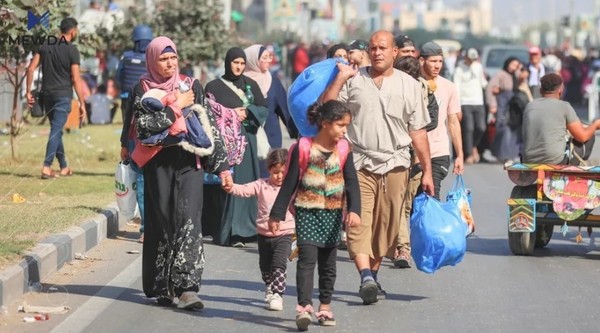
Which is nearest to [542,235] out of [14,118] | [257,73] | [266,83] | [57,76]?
[266,83]

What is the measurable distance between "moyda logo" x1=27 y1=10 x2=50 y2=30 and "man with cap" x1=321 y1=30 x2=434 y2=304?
7.66 metres

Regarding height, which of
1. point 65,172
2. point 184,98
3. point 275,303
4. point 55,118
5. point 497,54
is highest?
point 184,98

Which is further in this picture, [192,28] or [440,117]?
[192,28]

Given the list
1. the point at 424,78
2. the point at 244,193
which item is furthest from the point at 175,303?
the point at 424,78

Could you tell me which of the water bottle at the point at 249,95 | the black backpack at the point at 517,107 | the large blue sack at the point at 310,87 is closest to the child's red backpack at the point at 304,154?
the large blue sack at the point at 310,87

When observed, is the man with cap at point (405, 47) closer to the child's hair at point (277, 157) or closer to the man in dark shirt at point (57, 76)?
the child's hair at point (277, 157)

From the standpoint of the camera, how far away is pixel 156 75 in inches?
392

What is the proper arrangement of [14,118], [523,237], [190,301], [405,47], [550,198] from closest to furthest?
[190,301]
[405,47]
[550,198]
[523,237]
[14,118]

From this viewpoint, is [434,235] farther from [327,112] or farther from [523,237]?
[523,237]

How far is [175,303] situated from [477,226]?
18.6 feet

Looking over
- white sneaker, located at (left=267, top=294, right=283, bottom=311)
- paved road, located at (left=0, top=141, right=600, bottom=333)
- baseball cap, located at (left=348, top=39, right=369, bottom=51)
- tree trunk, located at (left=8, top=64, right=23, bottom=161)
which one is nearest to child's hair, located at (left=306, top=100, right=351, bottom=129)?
paved road, located at (left=0, top=141, right=600, bottom=333)

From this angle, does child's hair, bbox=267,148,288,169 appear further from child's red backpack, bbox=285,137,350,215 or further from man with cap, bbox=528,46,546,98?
man with cap, bbox=528,46,546,98

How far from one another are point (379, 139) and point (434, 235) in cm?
81

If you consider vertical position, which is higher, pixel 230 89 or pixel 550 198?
pixel 230 89
